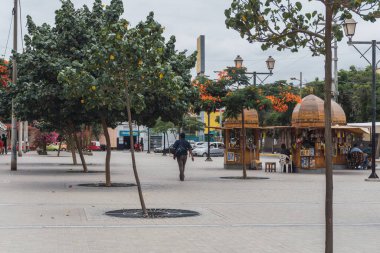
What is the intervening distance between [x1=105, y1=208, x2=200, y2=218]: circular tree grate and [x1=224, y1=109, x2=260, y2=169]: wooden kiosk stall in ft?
68.2

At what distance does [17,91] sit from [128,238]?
47.4 ft

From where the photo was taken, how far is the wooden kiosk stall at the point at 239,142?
35.4m

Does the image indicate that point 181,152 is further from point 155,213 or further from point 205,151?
point 205,151

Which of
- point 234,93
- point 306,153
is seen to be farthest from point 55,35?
point 306,153

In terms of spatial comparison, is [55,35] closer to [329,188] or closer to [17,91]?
[17,91]

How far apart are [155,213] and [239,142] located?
2167 cm

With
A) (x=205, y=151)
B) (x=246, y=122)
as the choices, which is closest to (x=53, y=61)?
(x=246, y=122)

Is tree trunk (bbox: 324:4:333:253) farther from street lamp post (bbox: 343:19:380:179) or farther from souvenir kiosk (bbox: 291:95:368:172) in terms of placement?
souvenir kiosk (bbox: 291:95:368:172)

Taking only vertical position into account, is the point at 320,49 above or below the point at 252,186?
above

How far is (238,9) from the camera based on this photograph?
705 cm

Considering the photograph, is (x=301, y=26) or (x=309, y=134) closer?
(x=301, y=26)

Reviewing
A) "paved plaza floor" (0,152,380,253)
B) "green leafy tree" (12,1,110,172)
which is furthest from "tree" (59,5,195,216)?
"green leafy tree" (12,1,110,172)

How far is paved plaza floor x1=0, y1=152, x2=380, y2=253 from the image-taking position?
996 centimetres

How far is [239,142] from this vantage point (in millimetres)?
35469
